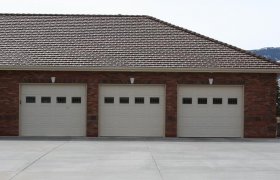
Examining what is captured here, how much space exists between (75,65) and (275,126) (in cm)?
922

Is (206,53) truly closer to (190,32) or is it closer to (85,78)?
(190,32)

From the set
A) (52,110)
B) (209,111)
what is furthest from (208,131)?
(52,110)

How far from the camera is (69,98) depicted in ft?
81.1

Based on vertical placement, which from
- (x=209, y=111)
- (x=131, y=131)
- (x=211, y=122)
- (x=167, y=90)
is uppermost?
(x=167, y=90)

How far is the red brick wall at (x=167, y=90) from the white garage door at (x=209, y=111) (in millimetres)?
311

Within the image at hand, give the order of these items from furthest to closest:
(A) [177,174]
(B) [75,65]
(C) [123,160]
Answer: (B) [75,65] < (C) [123,160] < (A) [177,174]

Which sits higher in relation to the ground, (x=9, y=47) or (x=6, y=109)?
(x=9, y=47)

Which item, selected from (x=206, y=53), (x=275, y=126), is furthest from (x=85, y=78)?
(x=275, y=126)

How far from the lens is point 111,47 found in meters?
25.9

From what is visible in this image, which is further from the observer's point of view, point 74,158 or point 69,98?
point 69,98

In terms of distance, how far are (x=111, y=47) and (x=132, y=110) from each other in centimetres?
326

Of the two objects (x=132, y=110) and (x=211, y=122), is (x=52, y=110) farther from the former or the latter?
(x=211, y=122)

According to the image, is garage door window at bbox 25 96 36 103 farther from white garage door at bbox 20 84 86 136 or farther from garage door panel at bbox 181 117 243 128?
garage door panel at bbox 181 117 243 128

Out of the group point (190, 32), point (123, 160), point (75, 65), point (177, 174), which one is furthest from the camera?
point (190, 32)
